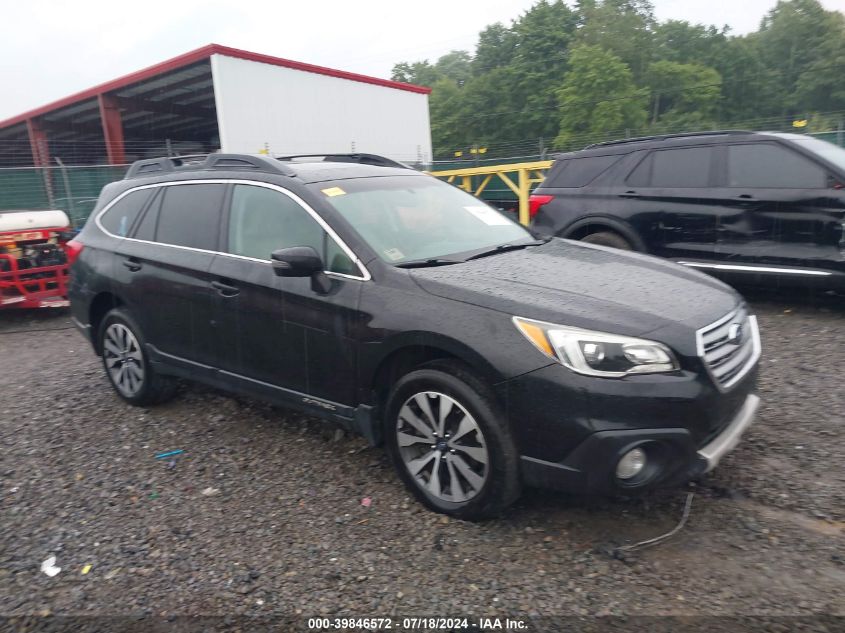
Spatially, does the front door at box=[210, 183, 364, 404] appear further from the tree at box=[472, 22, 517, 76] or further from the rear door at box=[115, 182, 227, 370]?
the tree at box=[472, 22, 517, 76]

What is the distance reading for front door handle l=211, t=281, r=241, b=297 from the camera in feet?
13.1

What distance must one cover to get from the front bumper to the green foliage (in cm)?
4730

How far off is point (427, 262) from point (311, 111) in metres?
20.0

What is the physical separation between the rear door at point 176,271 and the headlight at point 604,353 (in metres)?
2.26

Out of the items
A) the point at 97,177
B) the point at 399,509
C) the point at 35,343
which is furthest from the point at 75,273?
the point at 97,177

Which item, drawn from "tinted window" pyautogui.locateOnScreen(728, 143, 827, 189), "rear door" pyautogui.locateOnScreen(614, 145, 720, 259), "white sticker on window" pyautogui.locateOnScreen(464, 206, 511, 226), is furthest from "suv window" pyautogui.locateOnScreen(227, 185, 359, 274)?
"tinted window" pyautogui.locateOnScreen(728, 143, 827, 189)

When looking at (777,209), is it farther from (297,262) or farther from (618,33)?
(618,33)

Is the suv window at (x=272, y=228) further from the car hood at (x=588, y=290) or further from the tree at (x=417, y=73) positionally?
the tree at (x=417, y=73)

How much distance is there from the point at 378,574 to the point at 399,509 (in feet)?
1.78

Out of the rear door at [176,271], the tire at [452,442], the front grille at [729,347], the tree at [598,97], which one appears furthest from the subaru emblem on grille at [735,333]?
the tree at [598,97]

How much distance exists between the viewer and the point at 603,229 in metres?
7.29

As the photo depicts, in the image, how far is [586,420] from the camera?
9.14ft

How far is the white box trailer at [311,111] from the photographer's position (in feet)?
63.1

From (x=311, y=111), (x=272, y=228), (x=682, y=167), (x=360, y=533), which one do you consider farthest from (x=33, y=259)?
(x=311, y=111)
